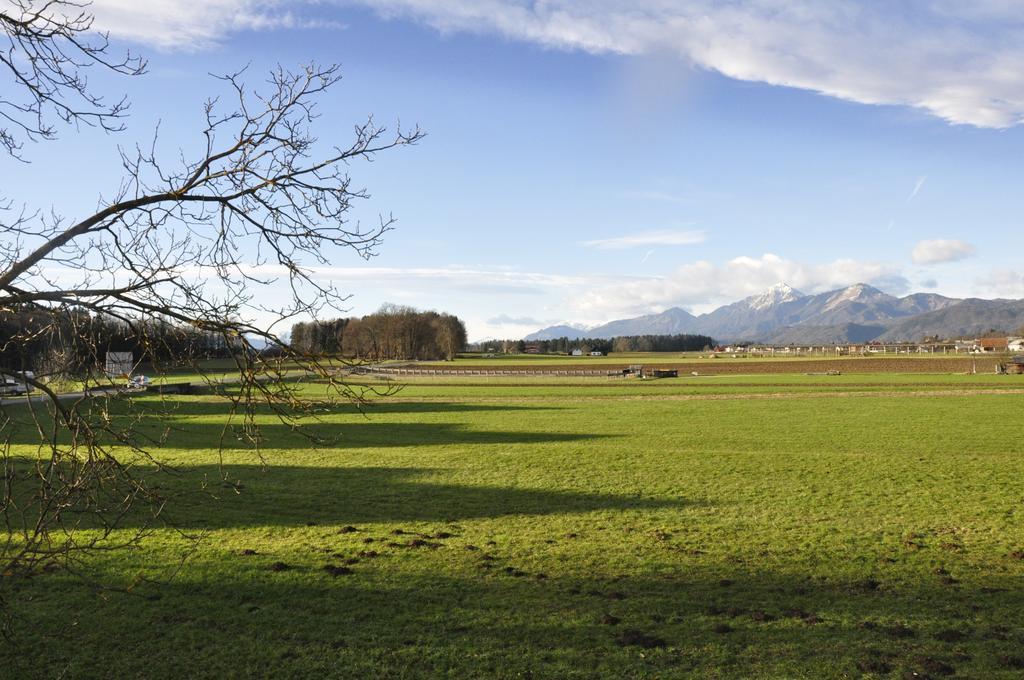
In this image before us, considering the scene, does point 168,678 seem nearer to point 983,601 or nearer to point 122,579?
point 122,579

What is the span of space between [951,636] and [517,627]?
14.8 feet

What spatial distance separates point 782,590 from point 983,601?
Result: 2.26m

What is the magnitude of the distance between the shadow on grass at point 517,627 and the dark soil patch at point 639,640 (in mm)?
20

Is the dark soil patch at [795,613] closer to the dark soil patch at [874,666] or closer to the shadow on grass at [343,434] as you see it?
the dark soil patch at [874,666]

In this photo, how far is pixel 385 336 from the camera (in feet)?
148

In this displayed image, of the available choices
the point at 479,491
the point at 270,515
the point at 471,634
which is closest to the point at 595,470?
the point at 479,491

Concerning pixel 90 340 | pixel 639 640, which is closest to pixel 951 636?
pixel 639 640

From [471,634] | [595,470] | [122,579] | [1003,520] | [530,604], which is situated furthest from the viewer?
[595,470]

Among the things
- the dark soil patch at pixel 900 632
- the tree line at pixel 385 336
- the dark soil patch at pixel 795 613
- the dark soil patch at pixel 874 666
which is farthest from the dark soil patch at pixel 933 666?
the tree line at pixel 385 336

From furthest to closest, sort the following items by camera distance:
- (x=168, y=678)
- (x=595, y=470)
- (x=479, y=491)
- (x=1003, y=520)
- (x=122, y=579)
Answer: (x=595, y=470) → (x=479, y=491) → (x=1003, y=520) → (x=122, y=579) → (x=168, y=678)

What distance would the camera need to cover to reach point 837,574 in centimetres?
1040

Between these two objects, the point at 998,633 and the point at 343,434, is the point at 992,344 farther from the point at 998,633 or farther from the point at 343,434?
the point at 998,633

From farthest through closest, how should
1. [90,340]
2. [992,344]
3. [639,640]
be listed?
[992,344], [639,640], [90,340]

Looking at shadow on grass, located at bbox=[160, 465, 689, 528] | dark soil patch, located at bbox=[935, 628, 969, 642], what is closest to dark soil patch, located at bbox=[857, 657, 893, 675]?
dark soil patch, located at bbox=[935, 628, 969, 642]
